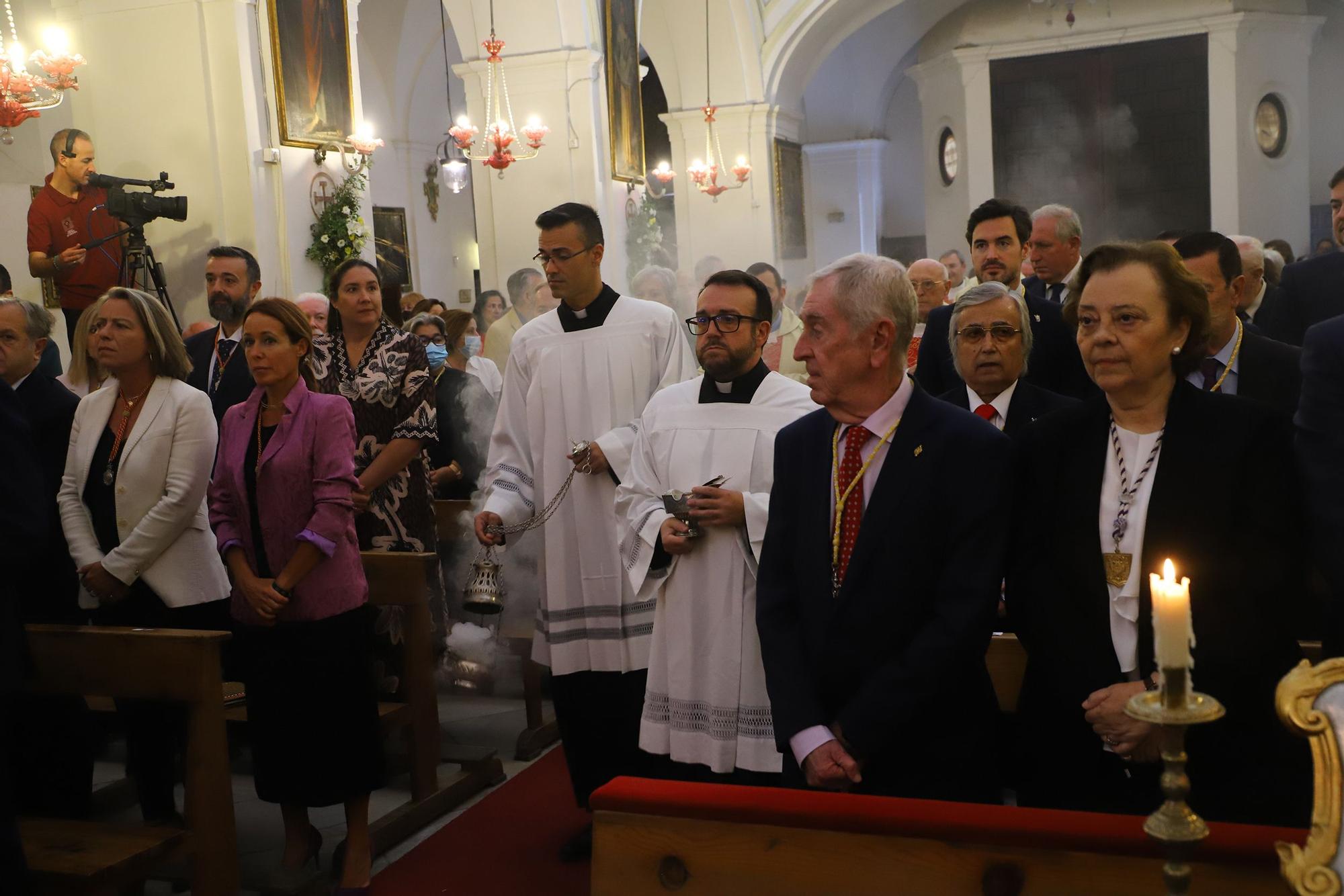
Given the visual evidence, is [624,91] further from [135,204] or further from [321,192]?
[135,204]

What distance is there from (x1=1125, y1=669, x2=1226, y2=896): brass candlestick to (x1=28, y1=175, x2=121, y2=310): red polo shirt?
7.00 metres

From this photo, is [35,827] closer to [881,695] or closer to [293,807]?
[293,807]

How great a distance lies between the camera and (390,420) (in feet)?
15.1

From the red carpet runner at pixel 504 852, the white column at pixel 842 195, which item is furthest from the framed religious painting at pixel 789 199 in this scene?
the red carpet runner at pixel 504 852

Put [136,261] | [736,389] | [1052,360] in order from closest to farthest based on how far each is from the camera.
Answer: [736,389] → [1052,360] → [136,261]

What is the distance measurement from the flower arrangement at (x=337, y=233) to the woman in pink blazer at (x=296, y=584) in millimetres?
5274

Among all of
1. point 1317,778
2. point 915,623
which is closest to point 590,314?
point 915,623

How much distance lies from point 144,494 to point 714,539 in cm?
197

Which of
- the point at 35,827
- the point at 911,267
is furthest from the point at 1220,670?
the point at 911,267

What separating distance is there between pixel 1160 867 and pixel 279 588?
2640mm

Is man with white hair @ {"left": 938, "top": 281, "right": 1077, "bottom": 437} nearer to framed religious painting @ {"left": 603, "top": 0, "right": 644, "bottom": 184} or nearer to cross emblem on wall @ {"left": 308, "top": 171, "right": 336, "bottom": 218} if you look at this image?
cross emblem on wall @ {"left": 308, "top": 171, "right": 336, "bottom": 218}

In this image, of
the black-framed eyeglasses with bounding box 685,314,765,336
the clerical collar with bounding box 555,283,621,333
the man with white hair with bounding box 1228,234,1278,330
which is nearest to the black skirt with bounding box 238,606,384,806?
the clerical collar with bounding box 555,283,621,333

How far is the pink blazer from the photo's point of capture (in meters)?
3.78

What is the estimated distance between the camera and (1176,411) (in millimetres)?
2393
